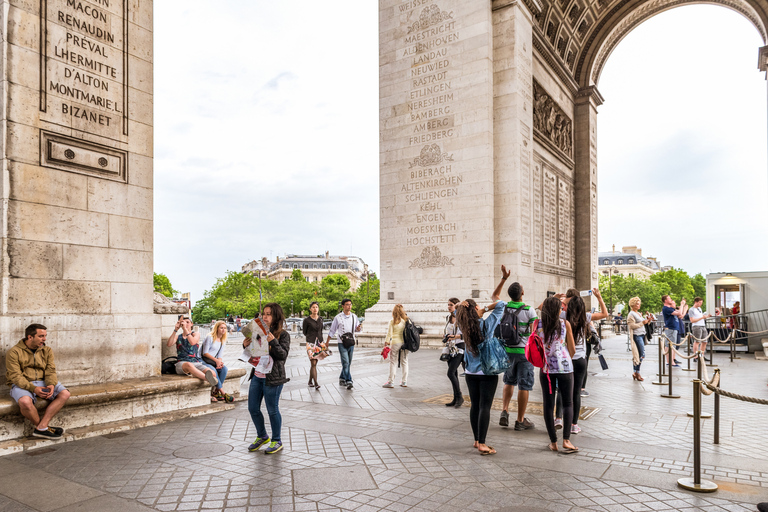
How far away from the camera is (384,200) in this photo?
25344 millimetres

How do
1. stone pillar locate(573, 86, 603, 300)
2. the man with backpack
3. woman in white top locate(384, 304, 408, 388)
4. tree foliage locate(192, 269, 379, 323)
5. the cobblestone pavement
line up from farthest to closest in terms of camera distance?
tree foliage locate(192, 269, 379, 323) < stone pillar locate(573, 86, 603, 300) < woman in white top locate(384, 304, 408, 388) < the man with backpack < the cobblestone pavement

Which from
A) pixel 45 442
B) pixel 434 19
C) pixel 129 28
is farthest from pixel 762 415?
pixel 434 19

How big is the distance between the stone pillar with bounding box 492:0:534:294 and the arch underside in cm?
353

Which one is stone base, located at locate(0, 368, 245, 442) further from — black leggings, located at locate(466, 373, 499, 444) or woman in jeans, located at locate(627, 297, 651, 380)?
woman in jeans, located at locate(627, 297, 651, 380)

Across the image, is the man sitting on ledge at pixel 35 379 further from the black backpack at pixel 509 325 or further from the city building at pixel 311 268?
the city building at pixel 311 268

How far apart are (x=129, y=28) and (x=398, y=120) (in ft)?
54.9

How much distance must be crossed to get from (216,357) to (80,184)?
12.3 feet

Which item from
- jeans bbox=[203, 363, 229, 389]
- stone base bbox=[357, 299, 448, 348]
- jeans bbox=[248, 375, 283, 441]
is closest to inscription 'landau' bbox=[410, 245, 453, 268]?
stone base bbox=[357, 299, 448, 348]

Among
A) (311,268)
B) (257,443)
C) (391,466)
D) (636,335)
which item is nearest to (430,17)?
(636,335)

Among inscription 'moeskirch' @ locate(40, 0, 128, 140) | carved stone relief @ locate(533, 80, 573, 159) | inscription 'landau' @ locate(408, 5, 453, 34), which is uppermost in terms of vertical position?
inscription 'landau' @ locate(408, 5, 453, 34)

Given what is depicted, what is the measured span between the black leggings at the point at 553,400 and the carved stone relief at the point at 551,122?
71.5 feet

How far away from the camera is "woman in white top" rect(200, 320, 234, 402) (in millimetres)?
9836

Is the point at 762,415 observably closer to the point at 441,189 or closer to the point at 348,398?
the point at 348,398

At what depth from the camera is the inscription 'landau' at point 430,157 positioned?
23500 millimetres
